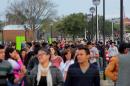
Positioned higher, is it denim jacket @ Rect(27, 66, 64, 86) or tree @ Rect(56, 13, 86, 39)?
tree @ Rect(56, 13, 86, 39)

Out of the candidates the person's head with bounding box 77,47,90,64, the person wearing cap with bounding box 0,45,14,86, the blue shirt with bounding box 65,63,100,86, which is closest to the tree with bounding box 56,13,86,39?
the person wearing cap with bounding box 0,45,14,86

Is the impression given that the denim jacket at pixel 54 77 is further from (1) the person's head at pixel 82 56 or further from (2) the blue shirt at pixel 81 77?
(1) the person's head at pixel 82 56

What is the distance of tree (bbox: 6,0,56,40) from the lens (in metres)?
66.4

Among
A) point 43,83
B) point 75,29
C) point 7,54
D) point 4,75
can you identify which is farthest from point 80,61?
point 75,29

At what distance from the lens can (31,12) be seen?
66.1 m

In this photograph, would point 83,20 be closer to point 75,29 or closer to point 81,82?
point 75,29

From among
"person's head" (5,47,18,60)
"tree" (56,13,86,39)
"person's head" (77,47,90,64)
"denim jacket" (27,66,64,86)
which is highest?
"tree" (56,13,86,39)

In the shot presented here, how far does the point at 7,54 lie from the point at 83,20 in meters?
66.6

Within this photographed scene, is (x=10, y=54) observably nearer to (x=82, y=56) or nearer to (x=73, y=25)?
(x=82, y=56)

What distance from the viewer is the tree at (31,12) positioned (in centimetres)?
6638

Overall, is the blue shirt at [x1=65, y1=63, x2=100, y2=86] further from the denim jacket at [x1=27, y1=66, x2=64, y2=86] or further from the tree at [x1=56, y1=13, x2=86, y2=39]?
the tree at [x1=56, y1=13, x2=86, y2=39]

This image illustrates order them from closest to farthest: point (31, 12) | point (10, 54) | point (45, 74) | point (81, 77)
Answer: point (81, 77)
point (45, 74)
point (10, 54)
point (31, 12)

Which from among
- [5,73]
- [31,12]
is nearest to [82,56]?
[5,73]

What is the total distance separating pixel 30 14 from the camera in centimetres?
6638
